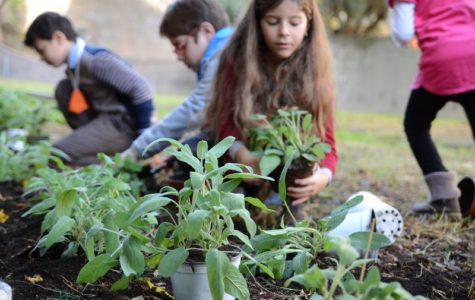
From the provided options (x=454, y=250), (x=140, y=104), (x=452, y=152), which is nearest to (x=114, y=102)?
(x=140, y=104)

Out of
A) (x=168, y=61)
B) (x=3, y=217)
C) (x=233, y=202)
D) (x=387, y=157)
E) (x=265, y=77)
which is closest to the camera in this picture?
(x=233, y=202)

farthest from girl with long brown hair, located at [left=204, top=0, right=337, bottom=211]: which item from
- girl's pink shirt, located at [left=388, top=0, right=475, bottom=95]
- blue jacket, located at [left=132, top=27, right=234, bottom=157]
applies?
girl's pink shirt, located at [left=388, top=0, right=475, bottom=95]

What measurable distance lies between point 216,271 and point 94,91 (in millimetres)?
2720

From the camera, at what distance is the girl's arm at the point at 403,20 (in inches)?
111

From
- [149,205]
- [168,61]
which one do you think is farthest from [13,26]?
[149,205]

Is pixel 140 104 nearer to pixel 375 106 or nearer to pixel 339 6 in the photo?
pixel 375 106

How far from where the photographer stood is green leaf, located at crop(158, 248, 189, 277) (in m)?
1.36

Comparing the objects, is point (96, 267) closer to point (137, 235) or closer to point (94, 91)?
point (137, 235)

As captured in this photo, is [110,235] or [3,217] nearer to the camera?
[110,235]

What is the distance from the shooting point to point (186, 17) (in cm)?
313

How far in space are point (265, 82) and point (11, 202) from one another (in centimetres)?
117

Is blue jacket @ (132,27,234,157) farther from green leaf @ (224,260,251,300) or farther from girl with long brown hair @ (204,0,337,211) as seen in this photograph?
green leaf @ (224,260,251,300)

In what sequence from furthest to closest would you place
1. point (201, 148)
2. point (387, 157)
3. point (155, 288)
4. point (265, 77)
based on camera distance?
1. point (387, 157)
2. point (265, 77)
3. point (155, 288)
4. point (201, 148)

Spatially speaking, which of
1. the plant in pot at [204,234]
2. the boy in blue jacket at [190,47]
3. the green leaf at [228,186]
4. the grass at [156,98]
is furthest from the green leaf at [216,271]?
the grass at [156,98]
